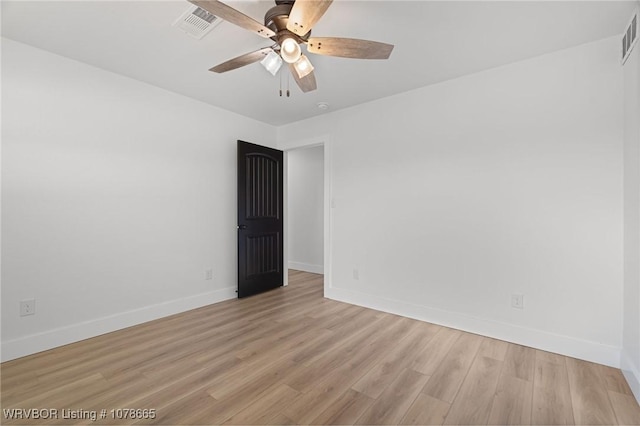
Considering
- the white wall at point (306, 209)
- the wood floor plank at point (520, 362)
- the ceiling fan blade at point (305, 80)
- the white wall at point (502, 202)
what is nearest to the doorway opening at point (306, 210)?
the white wall at point (306, 209)

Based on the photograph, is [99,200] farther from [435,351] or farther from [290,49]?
[435,351]

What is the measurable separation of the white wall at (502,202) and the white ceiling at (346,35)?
339mm

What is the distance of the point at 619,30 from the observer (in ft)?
6.75

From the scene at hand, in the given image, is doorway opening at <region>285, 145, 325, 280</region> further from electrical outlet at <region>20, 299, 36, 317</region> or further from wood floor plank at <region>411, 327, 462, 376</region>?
electrical outlet at <region>20, 299, 36, 317</region>

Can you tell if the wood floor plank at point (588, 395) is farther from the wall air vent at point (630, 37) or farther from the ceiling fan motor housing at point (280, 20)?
the ceiling fan motor housing at point (280, 20)

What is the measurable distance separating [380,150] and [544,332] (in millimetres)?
2345

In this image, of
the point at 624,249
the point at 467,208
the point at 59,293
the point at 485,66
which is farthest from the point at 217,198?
the point at 624,249

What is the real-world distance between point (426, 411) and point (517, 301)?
1464 mm

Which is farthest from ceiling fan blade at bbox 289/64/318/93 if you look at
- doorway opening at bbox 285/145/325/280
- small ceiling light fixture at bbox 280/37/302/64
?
doorway opening at bbox 285/145/325/280

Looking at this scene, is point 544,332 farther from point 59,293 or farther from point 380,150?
point 59,293

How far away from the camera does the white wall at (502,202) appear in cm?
219

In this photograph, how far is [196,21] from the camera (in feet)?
6.50

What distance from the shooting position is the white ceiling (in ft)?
6.08

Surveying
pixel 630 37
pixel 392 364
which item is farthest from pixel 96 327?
pixel 630 37
